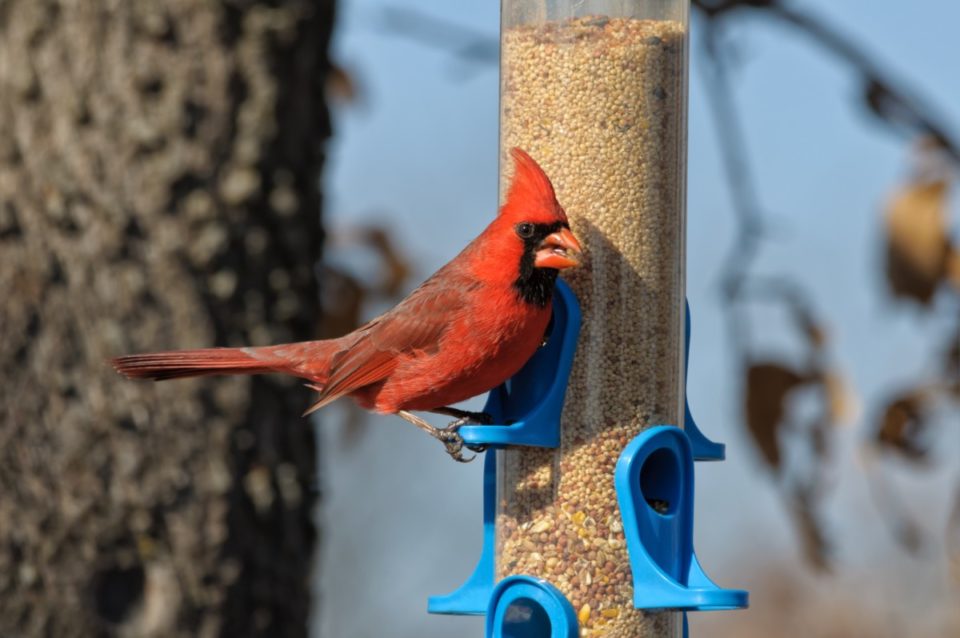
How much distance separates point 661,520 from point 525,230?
594 millimetres

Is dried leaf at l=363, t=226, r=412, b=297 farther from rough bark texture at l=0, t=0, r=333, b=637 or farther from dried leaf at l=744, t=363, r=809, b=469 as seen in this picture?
dried leaf at l=744, t=363, r=809, b=469

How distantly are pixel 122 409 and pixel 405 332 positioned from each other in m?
0.78

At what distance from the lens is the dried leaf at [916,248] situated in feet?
11.4

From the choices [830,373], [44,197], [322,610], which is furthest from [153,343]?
[322,610]

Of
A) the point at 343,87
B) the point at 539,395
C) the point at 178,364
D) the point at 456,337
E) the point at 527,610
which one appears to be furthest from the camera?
the point at 343,87

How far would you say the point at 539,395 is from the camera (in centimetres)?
314

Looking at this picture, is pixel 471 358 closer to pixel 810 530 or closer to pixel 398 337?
pixel 398 337

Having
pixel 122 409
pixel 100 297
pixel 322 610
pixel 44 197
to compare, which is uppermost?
pixel 44 197

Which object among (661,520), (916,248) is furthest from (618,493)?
(916,248)

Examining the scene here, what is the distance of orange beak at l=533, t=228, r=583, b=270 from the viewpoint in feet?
A: 9.86

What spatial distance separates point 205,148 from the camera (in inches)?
153

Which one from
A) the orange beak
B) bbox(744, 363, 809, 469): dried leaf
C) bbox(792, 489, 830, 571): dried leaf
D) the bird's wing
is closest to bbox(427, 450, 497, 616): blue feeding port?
the bird's wing

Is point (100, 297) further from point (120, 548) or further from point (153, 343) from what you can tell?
point (120, 548)

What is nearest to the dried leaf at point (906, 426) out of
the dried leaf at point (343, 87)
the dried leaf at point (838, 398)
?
the dried leaf at point (838, 398)
